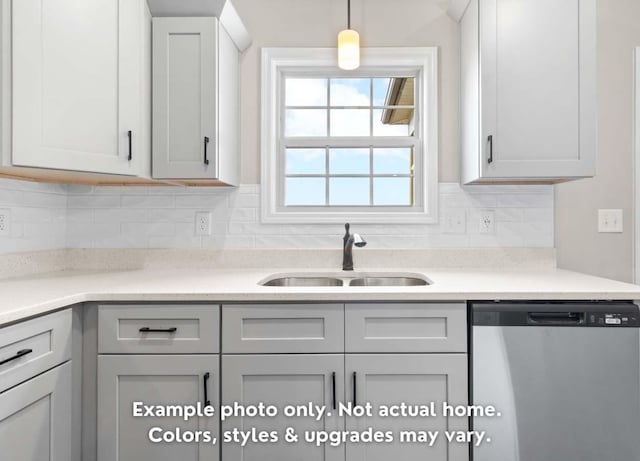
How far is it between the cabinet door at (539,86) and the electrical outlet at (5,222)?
7.14ft

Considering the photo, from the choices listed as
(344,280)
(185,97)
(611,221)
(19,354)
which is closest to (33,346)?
(19,354)

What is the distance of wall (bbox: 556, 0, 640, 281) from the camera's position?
2172 millimetres

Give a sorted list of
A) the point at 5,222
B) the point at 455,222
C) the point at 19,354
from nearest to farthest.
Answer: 1. the point at 19,354
2. the point at 5,222
3. the point at 455,222

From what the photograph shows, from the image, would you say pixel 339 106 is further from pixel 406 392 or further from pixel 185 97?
pixel 406 392

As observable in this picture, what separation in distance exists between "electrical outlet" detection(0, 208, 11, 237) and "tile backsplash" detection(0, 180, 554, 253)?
1.20ft

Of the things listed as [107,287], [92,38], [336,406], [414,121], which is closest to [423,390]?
[336,406]

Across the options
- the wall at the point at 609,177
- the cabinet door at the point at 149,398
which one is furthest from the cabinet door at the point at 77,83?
the wall at the point at 609,177

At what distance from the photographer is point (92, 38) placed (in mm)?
1628

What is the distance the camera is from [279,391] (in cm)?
153

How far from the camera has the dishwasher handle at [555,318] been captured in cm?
151

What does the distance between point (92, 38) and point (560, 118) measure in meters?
2.01

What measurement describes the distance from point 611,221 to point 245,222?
1967 millimetres

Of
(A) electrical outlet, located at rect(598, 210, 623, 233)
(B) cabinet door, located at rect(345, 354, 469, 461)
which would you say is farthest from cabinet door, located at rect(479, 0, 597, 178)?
(B) cabinet door, located at rect(345, 354, 469, 461)

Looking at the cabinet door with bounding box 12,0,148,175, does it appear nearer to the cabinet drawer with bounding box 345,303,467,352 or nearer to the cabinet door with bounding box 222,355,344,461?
the cabinet door with bounding box 222,355,344,461
